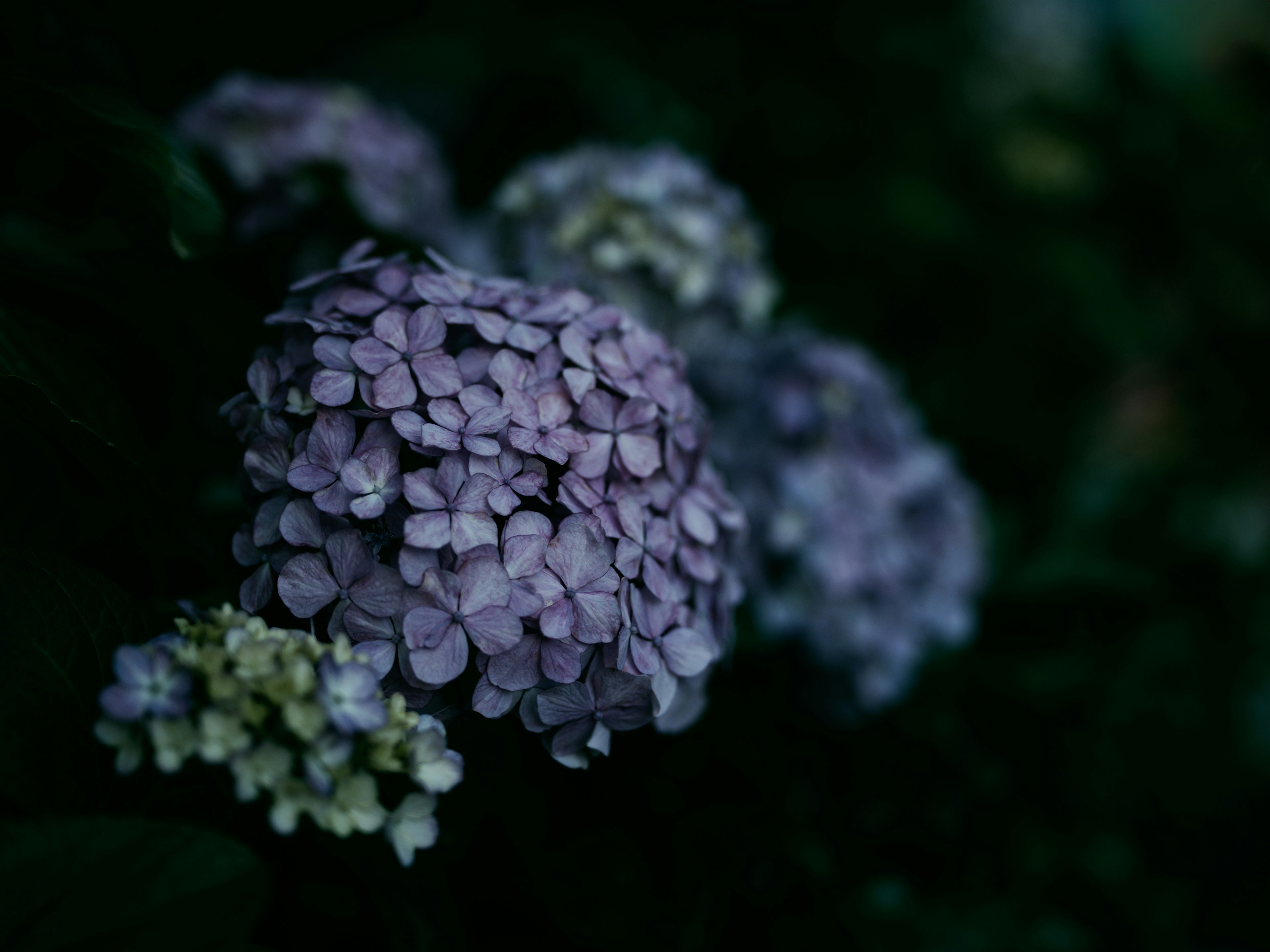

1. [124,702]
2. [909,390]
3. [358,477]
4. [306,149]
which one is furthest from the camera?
[909,390]

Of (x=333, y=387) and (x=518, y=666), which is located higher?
(x=333, y=387)

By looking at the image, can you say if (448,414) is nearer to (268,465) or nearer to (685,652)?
(268,465)

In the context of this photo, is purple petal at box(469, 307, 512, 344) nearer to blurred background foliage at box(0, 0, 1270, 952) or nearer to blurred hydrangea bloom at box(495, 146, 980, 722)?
blurred background foliage at box(0, 0, 1270, 952)

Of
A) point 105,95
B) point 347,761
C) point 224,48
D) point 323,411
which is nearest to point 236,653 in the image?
point 347,761

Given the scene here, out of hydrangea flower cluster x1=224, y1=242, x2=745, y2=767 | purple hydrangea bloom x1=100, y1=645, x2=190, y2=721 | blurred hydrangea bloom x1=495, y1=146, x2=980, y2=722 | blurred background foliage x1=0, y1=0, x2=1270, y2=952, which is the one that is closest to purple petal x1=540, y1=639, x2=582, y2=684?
hydrangea flower cluster x1=224, y1=242, x2=745, y2=767

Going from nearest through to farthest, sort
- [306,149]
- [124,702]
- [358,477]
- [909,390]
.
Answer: [124,702] → [358,477] → [306,149] → [909,390]

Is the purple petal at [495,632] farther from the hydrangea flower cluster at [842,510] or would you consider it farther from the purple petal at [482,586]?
the hydrangea flower cluster at [842,510]

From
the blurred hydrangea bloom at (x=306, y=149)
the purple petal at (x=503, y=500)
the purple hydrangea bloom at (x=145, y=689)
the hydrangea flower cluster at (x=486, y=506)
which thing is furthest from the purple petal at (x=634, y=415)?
the blurred hydrangea bloom at (x=306, y=149)

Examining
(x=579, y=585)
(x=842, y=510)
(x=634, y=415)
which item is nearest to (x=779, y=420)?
(x=842, y=510)
